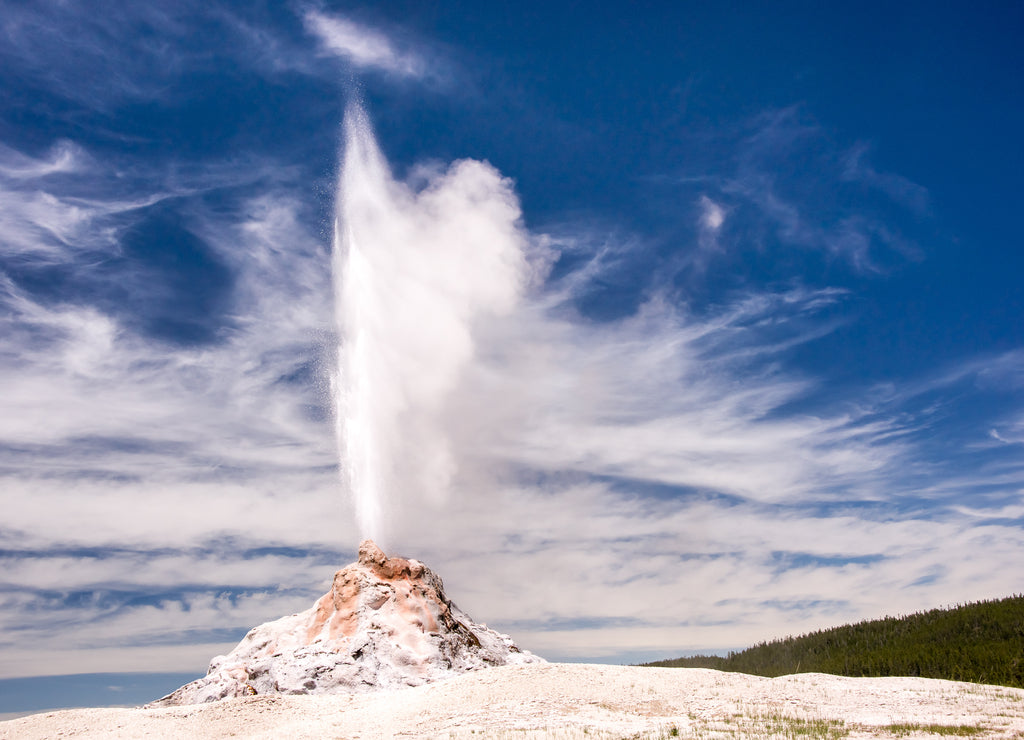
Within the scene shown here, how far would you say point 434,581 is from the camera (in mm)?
68062

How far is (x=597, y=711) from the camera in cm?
3284

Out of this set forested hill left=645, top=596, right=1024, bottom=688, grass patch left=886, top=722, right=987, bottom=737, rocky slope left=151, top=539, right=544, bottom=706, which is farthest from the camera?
forested hill left=645, top=596, right=1024, bottom=688

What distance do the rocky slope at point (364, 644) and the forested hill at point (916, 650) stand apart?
72782 mm

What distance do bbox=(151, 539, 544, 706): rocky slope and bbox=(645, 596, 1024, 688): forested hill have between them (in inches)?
2865

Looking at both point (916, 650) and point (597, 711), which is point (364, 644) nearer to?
point (597, 711)

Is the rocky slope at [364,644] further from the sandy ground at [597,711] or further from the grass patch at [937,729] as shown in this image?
the grass patch at [937,729]

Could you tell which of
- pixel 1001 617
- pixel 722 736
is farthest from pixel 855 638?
pixel 722 736

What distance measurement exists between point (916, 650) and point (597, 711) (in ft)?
399

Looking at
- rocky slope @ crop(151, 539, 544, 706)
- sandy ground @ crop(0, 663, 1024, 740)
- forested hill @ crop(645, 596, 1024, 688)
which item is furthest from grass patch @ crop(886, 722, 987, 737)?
forested hill @ crop(645, 596, 1024, 688)

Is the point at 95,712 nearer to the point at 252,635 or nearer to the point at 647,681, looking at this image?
the point at 252,635

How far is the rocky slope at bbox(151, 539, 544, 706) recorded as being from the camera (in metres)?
49.9

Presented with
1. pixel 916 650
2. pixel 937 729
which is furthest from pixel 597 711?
pixel 916 650

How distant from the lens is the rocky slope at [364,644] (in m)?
49.9

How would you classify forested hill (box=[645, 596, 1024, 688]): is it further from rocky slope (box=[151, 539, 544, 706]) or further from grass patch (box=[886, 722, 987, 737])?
grass patch (box=[886, 722, 987, 737])
